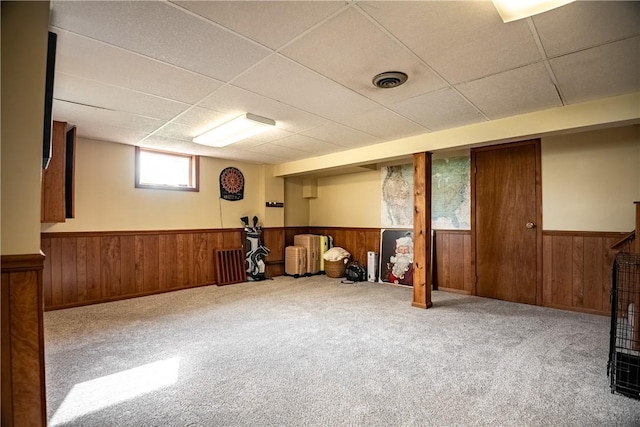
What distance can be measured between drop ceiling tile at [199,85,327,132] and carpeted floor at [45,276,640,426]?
2.19 m

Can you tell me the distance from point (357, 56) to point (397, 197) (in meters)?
3.86

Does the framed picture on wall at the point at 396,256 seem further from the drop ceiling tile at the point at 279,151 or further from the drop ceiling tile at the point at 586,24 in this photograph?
the drop ceiling tile at the point at 586,24

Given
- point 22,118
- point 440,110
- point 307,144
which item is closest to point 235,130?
point 307,144

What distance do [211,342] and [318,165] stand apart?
10.8ft

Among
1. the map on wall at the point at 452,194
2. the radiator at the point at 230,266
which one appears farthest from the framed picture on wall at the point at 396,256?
the radiator at the point at 230,266

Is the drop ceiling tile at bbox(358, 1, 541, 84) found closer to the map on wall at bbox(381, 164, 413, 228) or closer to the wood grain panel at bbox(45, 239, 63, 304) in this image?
the map on wall at bbox(381, 164, 413, 228)

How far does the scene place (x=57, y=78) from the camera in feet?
7.68

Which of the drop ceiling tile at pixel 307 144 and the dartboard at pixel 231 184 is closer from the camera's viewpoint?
the drop ceiling tile at pixel 307 144

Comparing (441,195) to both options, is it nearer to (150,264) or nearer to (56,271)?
(150,264)

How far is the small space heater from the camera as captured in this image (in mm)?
2033

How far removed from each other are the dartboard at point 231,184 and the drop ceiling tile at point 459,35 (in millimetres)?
4212

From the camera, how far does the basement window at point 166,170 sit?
4.72 meters

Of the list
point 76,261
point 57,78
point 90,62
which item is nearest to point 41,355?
point 90,62

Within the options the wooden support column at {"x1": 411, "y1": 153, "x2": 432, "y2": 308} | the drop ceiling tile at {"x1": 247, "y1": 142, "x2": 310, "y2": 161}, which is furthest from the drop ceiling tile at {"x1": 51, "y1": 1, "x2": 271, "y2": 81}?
the wooden support column at {"x1": 411, "y1": 153, "x2": 432, "y2": 308}
